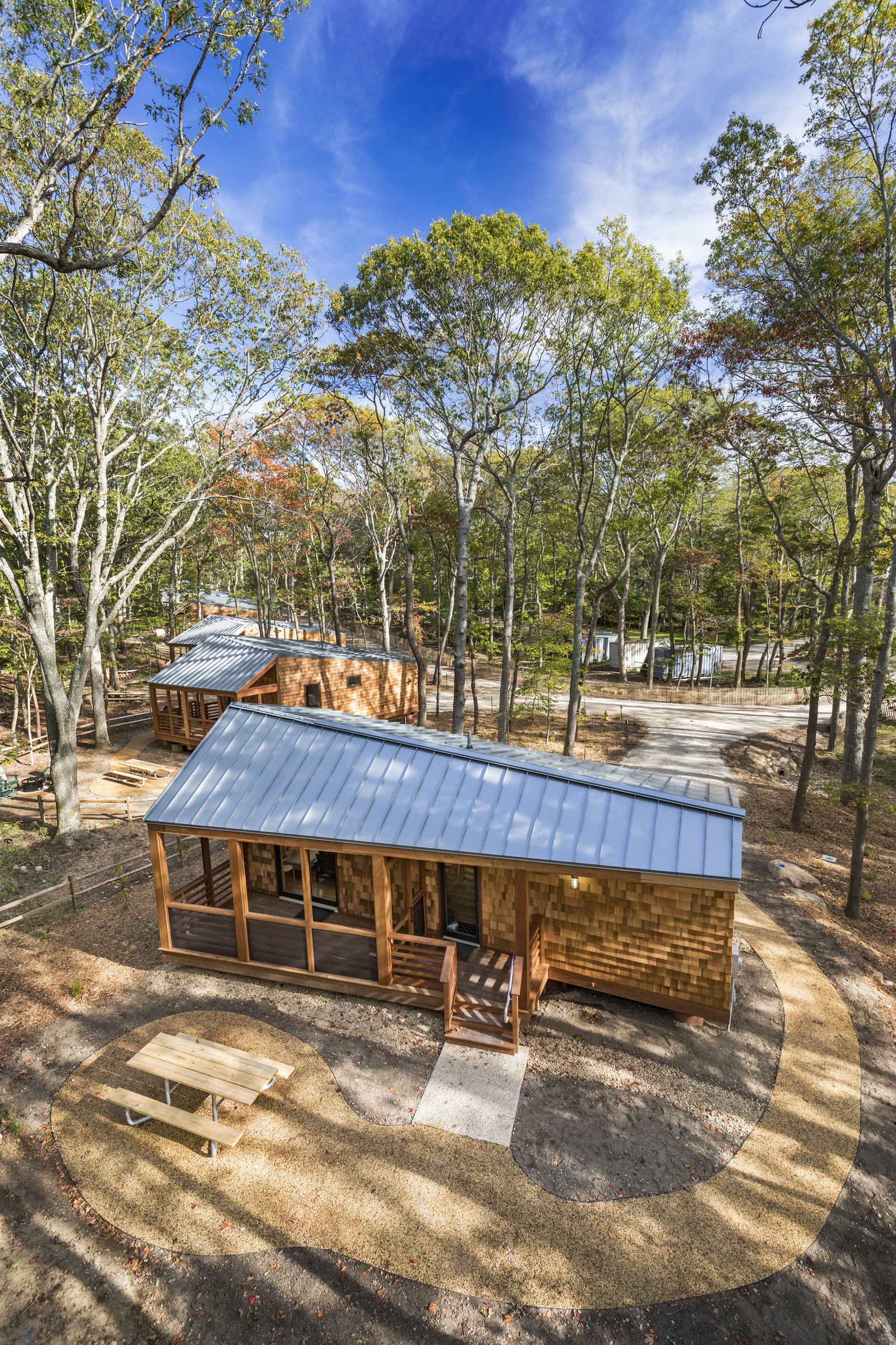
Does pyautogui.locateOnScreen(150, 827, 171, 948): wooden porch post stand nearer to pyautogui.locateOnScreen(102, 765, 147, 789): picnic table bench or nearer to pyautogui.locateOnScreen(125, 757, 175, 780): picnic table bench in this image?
pyautogui.locateOnScreen(102, 765, 147, 789): picnic table bench

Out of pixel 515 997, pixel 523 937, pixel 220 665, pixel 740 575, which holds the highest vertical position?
pixel 740 575

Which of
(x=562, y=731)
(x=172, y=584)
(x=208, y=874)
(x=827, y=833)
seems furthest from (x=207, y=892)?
(x=172, y=584)

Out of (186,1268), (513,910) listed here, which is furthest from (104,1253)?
(513,910)

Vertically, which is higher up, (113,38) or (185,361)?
(113,38)

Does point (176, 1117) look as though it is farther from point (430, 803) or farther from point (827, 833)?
point (827, 833)

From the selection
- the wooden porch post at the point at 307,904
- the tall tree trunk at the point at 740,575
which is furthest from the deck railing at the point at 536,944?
the tall tree trunk at the point at 740,575

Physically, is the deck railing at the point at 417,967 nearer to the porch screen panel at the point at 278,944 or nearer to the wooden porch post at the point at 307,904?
the wooden porch post at the point at 307,904

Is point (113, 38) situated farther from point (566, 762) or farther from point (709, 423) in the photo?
point (709, 423)
